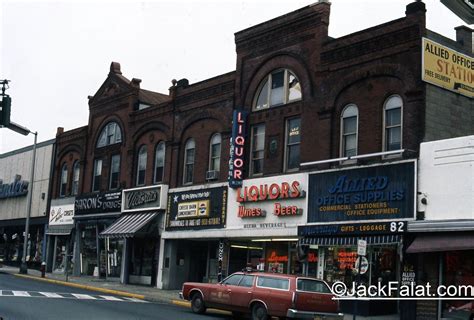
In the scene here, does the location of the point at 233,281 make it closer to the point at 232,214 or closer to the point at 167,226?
the point at 232,214

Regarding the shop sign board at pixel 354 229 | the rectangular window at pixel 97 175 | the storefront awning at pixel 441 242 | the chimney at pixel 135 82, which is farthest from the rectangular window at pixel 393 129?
the rectangular window at pixel 97 175

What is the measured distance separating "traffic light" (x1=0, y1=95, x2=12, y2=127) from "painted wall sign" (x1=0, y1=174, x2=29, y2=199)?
36824 millimetres

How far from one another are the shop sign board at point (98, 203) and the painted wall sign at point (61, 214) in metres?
0.85

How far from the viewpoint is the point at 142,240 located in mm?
34562

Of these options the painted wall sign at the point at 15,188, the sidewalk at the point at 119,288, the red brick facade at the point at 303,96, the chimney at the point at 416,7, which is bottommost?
the sidewalk at the point at 119,288

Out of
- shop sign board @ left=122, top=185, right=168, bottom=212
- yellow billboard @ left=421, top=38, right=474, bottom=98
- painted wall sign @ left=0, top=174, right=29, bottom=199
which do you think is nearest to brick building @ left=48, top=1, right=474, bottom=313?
yellow billboard @ left=421, top=38, right=474, bottom=98

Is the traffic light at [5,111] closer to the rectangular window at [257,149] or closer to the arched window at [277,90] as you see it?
the arched window at [277,90]

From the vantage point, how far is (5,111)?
12992 mm

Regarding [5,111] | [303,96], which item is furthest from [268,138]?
[5,111]

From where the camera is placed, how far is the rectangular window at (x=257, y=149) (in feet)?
90.0

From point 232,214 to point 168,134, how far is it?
7745 mm

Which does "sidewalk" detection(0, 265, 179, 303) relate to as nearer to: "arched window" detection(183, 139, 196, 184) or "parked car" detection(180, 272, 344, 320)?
"arched window" detection(183, 139, 196, 184)

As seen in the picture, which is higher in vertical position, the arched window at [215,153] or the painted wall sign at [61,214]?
the arched window at [215,153]

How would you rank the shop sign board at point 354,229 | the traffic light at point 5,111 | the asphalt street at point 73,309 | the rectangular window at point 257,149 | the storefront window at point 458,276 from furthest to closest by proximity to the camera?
the rectangular window at point 257,149, the shop sign board at point 354,229, the storefront window at point 458,276, the asphalt street at point 73,309, the traffic light at point 5,111
